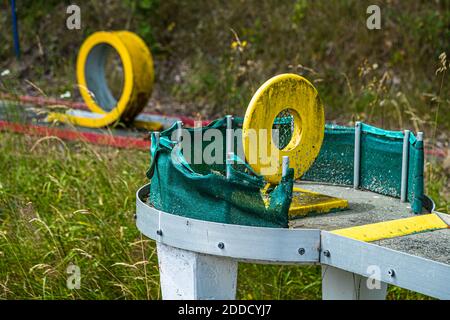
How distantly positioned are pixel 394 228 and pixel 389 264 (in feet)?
1.21

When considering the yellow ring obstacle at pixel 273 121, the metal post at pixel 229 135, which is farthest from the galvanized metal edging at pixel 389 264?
the metal post at pixel 229 135

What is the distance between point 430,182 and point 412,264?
2652 mm

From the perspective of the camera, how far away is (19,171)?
564 centimetres

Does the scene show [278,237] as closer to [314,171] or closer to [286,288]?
[314,171]

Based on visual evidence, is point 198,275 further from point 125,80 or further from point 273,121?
point 125,80

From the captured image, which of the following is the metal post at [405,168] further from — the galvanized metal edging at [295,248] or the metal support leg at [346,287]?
the galvanized metal edging at [295,248]

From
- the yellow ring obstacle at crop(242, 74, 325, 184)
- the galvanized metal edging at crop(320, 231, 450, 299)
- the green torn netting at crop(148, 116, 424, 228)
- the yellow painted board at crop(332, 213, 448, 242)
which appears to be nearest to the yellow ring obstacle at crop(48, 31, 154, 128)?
the green torn netting at crop(148, 116, 424, 228)

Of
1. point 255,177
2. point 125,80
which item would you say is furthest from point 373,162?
point 125,80

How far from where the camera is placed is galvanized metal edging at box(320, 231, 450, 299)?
289 cm

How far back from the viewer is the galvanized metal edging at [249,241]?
315 centimetres

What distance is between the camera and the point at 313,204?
3.66 m

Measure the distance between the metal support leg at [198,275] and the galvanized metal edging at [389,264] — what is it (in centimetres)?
41

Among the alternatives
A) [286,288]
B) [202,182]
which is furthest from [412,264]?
[286,288]

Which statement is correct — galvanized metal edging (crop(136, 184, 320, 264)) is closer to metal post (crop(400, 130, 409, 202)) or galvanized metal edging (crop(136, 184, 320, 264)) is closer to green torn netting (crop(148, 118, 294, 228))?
green torn netting (crop(148, 118, 294, 228))
